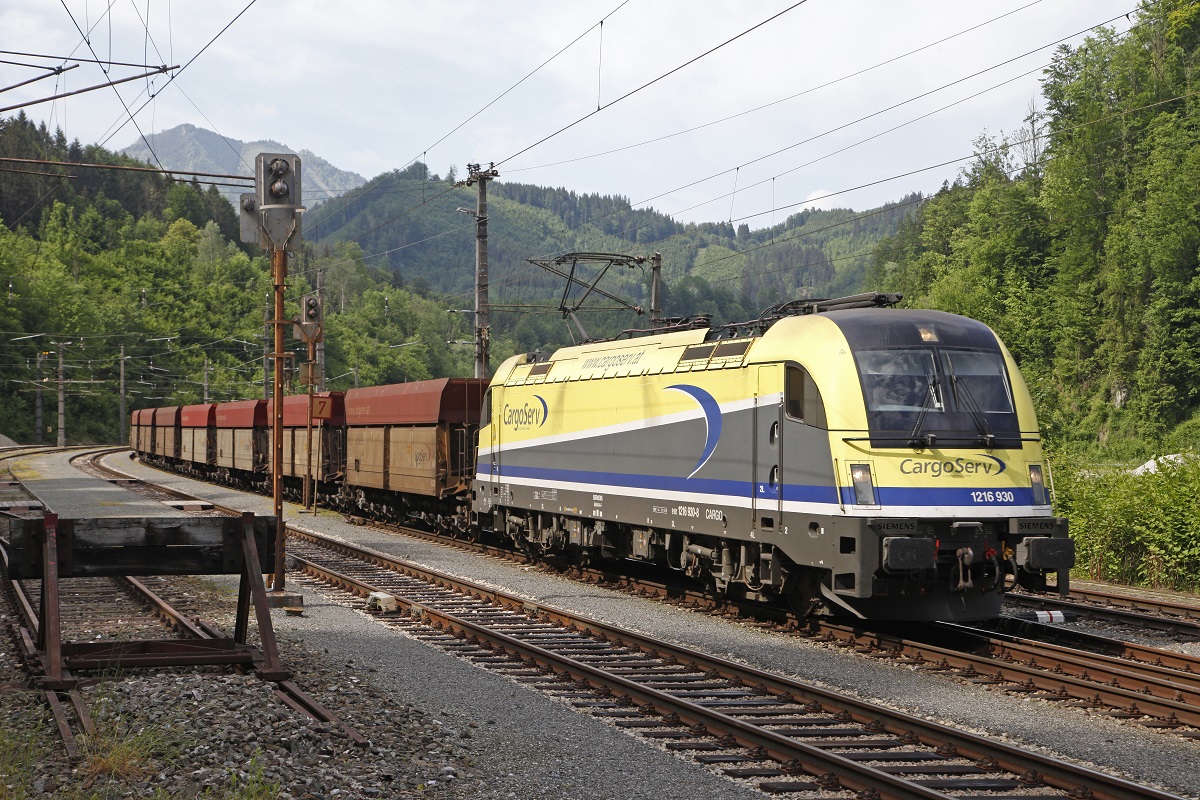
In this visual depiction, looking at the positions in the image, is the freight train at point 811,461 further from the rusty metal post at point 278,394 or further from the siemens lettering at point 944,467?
the rusty metal post at point 278,394

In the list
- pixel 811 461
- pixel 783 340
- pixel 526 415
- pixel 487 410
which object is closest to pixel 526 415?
pixel 526 415

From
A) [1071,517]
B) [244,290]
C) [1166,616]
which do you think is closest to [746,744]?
[1166,616]

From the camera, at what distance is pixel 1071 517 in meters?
18.8

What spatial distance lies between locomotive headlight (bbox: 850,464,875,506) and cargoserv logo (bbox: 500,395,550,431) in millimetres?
8012

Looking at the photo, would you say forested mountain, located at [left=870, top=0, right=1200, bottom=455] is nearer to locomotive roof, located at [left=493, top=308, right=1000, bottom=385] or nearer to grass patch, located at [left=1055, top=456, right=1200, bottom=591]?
grass patch, located at [left=1055, top=456, right=1200, bottom=591]

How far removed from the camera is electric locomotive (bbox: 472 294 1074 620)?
11.8 metres

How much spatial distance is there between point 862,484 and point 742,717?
325cm

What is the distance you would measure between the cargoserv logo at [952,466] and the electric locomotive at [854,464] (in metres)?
0.01

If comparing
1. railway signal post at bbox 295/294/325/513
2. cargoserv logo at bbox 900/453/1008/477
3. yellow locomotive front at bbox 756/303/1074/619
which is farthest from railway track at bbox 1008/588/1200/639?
railway signal post at bbox 295/294/325/513

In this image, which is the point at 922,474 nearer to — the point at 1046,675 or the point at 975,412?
the point at 975,412

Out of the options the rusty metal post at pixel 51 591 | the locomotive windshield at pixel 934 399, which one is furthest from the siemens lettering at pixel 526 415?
the rusty metal post at pixel 51 591

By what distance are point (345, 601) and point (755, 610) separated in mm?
5625

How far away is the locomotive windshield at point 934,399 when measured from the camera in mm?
11969

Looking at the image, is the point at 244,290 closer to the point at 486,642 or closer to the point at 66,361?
the point at 66,361
